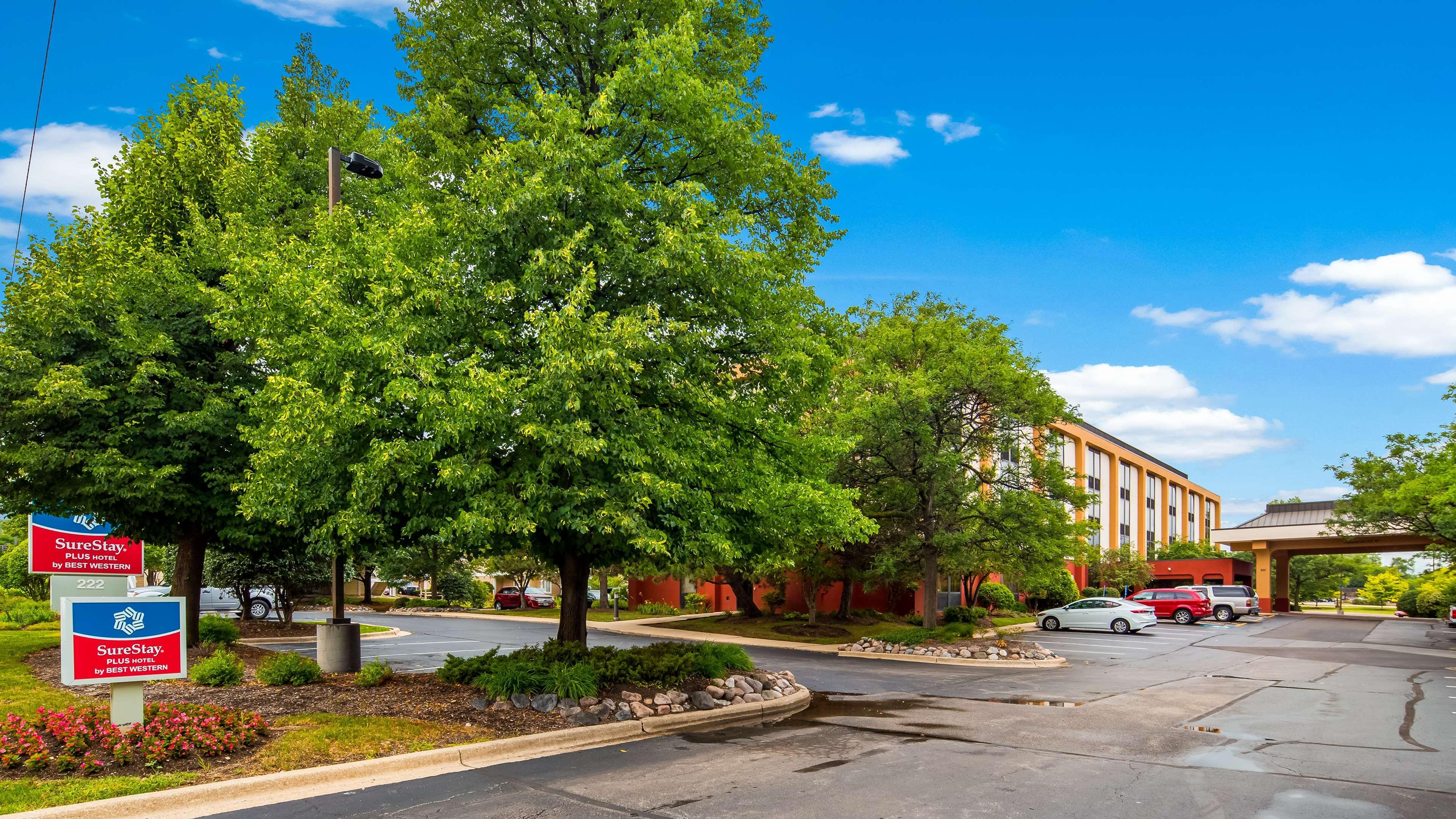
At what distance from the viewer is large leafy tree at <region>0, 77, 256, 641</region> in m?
15.2

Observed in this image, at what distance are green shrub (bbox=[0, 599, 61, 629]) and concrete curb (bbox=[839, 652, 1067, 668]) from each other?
21212 mm

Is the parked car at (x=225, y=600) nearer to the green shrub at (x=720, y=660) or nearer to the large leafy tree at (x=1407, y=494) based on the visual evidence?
the green shrub at (x=720, y=660)

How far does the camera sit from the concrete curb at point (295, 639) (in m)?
23.4

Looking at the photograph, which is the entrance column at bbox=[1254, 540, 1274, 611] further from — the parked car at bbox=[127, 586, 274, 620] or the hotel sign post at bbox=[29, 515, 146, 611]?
the hotel sign post at bbox=[29, 515, 146, 611]

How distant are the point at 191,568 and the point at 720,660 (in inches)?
445

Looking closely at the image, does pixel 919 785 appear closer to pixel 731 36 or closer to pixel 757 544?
pixel 757 544

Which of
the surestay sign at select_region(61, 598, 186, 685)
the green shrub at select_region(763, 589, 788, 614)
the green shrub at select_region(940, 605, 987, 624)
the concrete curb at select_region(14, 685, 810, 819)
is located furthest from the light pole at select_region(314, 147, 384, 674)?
the green shrub at select_region(763, 589, 788, 614)

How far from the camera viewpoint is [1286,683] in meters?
18.6

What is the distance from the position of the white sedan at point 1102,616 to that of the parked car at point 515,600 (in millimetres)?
25017

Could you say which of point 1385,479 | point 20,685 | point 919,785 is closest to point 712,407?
point 919,785

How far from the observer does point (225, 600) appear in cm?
4247

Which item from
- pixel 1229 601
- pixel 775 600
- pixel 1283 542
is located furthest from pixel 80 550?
pixel 1283 542

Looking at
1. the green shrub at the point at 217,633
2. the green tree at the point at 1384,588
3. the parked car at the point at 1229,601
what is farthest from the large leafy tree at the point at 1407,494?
the green tree at the point at 1384,588

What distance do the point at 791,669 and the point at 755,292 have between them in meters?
10.1
